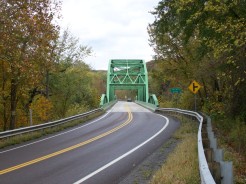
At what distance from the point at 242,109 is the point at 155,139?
710cm

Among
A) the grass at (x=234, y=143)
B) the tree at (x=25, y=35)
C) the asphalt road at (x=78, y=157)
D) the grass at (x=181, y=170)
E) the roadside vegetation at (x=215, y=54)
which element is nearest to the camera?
the grass at (x=181, y=170)

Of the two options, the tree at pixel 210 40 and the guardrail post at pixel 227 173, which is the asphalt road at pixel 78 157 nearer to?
the guardrail post at pixel 227 173

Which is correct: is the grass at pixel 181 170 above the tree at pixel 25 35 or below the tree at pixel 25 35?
below

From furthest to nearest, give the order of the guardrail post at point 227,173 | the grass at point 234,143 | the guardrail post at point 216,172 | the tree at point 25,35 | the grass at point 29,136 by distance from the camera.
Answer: the tree at point 25,35 → the grass at point 29,136 → the grass at point 234,143 → the guardrail post at point 216,172 → the guardrail post at point 227,173

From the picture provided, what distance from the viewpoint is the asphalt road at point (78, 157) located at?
9.84 meters

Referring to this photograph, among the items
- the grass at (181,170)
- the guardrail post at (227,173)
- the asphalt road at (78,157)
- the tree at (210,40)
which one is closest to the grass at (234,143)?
the grass at (181,170)

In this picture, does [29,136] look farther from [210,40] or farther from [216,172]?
[216,172]

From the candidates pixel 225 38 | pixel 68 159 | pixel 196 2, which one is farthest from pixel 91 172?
pixel 196 2

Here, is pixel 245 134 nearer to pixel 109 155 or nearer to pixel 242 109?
pixel 242 109

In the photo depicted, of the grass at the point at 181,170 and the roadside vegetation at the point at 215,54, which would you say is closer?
the grass at the point at 181,170

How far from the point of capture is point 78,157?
1290 cm

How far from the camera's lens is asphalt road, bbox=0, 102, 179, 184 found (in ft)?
32.3

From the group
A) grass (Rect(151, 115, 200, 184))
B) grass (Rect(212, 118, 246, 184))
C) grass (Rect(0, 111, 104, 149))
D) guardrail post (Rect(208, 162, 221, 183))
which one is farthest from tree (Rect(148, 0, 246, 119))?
grass (Rect(0, 111, 104, 149))

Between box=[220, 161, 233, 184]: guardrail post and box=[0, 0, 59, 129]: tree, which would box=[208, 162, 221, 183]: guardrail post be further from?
box=[0, 0, 59, 129]: tree
